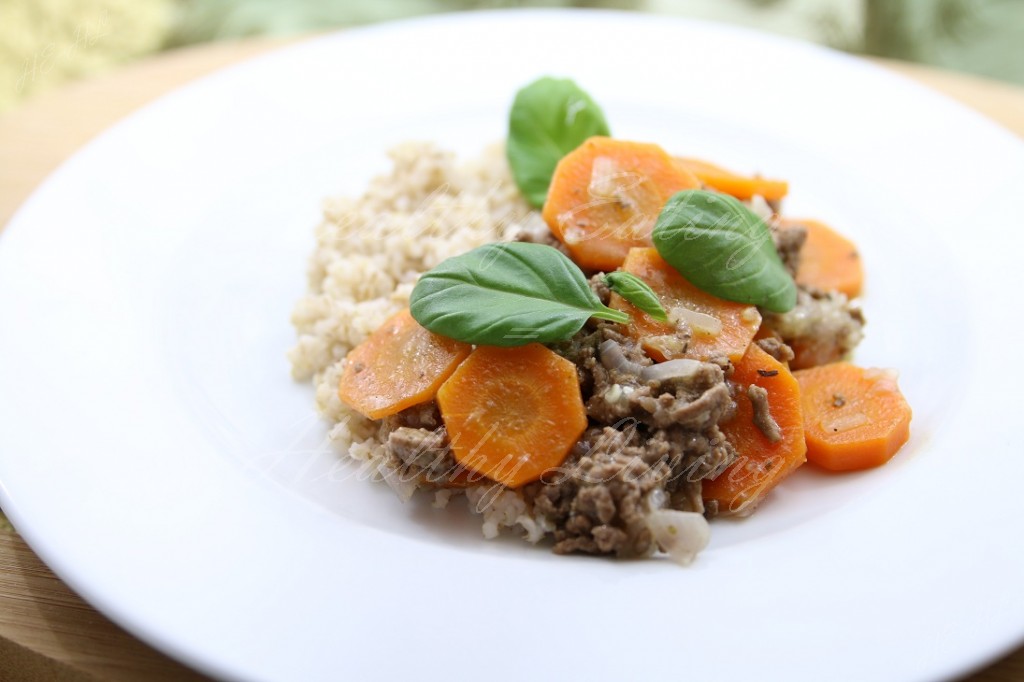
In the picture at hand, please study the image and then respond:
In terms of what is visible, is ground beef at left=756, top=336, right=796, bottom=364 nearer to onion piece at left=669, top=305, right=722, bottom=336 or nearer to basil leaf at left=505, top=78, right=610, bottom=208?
onion piece at left=669, top=305, right=722, bottom=336

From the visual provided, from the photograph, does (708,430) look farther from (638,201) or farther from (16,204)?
(16,204)

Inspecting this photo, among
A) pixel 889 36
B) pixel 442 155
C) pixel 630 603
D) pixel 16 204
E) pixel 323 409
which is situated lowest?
pixel 889 36

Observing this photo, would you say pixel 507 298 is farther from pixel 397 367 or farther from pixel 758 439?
pixel 758 439

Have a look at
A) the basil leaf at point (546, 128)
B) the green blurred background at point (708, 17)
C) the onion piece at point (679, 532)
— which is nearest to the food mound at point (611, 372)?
the onion piece at point (679, 532)

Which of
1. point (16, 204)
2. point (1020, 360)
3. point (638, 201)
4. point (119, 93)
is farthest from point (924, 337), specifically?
point (119, 93)

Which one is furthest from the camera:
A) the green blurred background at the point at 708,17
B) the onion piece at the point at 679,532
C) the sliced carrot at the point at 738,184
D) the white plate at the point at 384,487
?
the green blurred background at the point at 708,17

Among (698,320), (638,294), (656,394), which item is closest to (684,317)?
(698,320)

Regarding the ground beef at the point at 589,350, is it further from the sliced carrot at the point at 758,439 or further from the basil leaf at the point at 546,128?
the basil leaf at the point at 546,128
